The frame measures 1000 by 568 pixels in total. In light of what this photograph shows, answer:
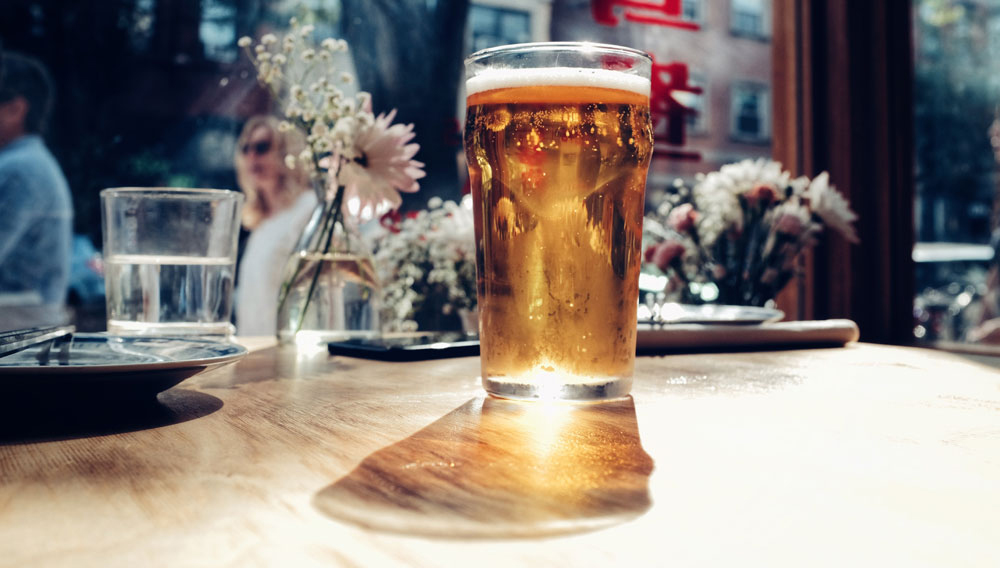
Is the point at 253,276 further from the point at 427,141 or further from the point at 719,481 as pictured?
the point at 719,481

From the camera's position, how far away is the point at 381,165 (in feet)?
3.38

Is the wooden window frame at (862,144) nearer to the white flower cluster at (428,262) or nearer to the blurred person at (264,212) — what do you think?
the white flower cluster at (428,262)

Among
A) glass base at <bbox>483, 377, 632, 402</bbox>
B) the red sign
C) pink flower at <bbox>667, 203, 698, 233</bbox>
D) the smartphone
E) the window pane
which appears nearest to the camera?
glass base at <bbox>483, 377, 632, 402</bbox>

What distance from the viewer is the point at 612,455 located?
0.39m

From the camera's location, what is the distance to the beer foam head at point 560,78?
1.77ft

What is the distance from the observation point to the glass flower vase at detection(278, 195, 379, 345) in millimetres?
1040

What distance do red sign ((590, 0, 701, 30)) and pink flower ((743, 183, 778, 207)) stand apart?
3.89 ft

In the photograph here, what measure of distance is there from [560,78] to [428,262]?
1205 millimetres

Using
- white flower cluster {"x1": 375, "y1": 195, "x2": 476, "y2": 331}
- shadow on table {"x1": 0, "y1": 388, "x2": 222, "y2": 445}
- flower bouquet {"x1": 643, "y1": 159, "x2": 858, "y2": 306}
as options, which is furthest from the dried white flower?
shadow on table {"x1": 0, "y1": 388, "x2": 222, "y2": 445}

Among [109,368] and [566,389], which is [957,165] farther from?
[109,368]

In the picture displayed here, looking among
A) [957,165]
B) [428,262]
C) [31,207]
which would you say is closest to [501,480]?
[428,262]

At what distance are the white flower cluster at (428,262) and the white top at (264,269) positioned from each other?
995 millimetres

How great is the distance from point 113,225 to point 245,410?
1.51 ft

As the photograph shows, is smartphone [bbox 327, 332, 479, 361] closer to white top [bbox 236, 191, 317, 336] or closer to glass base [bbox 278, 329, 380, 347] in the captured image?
glass base [bbox 278, 329, 380, 347]
